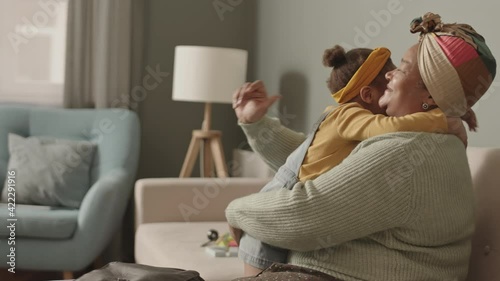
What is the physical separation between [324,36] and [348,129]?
187 cm

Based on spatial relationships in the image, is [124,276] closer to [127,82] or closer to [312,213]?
[312,213]

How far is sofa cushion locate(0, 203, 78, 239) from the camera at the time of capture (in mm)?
3174

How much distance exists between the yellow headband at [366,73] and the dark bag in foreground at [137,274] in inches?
22.9

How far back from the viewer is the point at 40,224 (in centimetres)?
318

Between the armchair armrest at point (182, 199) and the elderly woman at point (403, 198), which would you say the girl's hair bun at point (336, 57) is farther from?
the armchair armrest at point (182, 199)

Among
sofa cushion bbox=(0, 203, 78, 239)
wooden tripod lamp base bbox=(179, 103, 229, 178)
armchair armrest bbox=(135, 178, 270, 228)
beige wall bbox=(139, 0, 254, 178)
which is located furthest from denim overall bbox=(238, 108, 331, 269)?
beige wall bbox=(139, 0, 254, 178)

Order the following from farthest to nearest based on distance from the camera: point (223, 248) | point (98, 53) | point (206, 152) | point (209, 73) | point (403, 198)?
1. point (98, 53)
2. point (206, 152)
3. point (209, 73)
4. point (223, 248)
5. point (403, 198)

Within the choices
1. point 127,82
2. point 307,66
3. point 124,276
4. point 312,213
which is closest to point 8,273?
point 127,82

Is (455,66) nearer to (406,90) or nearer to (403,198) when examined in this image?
(406,90)

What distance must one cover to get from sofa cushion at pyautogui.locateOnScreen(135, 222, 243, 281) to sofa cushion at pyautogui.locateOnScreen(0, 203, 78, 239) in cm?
39

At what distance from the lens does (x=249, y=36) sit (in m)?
4.52

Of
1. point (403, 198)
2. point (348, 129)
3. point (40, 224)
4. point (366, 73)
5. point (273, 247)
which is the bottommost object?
point (40, 224)

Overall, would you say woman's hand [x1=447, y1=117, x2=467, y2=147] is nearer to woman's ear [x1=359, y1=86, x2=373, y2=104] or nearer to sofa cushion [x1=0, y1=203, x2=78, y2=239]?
woman's ear [x1=359, y1=86, x2=373, y2=104]

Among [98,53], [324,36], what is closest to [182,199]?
[324,36]
